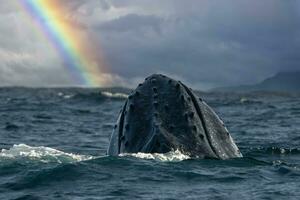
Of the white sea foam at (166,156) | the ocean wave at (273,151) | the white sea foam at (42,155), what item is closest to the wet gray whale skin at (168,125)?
the white sea foam at (166,156)

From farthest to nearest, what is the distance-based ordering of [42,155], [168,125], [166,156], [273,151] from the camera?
[273,151] → [42,155] → [168,125] → [166,156]

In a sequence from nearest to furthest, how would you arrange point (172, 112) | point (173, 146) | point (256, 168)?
1. point (173, 146)
2. point (172, 112)
3. point (256, 168)

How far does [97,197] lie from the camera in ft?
32.4

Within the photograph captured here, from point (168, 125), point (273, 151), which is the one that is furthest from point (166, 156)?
point (273, 151)

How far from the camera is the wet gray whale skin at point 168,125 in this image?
1095 cm

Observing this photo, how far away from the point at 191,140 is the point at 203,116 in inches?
29.7

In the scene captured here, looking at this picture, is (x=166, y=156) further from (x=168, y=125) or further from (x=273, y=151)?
(x=273, y=151)

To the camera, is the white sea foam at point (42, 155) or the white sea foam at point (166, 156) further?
the white sea foam at point (42, 155)

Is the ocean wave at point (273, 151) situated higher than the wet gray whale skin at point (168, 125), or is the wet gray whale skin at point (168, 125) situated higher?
the wet gray whale skin at point (168, 125)

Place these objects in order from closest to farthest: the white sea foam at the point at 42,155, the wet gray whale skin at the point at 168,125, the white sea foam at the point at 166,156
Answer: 1. the white sea foam at the point at 166,156
2. the wet gray whale skin at the point at 168,125
3. the white sea foam at the point at 42,155

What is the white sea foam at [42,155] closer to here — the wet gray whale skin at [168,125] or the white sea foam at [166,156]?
the wet gray whale skin at [168,125]

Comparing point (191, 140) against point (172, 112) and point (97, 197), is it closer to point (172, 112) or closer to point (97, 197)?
point (172, 112)

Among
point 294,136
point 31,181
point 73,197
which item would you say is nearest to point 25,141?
point 294,136

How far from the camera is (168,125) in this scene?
36.5 feet
